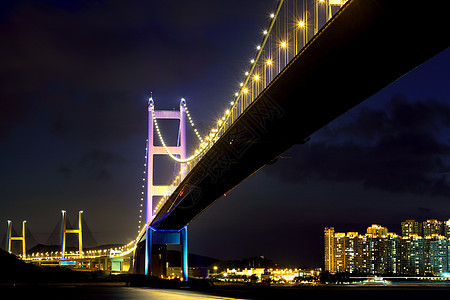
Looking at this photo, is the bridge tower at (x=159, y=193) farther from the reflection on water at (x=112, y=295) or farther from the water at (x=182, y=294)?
the reflection on water at (x=112, y=295)

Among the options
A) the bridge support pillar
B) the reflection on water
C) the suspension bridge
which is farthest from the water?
the bridge support pillar

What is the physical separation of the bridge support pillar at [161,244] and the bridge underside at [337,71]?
89.9 feet

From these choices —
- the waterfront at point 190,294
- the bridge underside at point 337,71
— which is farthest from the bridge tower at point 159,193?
the bridge underside at point 337,71

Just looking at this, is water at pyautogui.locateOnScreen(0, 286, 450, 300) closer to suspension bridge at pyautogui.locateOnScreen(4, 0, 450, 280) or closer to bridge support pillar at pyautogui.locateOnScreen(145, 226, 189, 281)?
suspension bridge at pyautogui.locateOnScreen(4, 0, 450, 280)

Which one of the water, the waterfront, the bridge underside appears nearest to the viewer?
the bridge underside

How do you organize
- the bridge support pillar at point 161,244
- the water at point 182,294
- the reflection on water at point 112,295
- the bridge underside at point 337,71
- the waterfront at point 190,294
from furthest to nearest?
the bridge support pillar at point 161,244 < the waterfront at point 190,294 < the water at point 182,294 < the reflection on water at point 112,295 < the bridge underside at point 337,71

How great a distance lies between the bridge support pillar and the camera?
186ft

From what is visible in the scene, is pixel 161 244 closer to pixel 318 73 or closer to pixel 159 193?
pixel 159 193

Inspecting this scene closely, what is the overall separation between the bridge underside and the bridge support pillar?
27.4m

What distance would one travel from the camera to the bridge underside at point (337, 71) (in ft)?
43.6

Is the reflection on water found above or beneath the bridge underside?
beneath

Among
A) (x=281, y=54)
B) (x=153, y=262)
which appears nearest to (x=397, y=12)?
(x=281, y=54)

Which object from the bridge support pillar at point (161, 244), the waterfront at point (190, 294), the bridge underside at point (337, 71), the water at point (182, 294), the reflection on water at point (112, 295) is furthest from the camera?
the bridge support pillar at point (161, 244)

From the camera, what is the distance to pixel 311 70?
1755 centimetres
